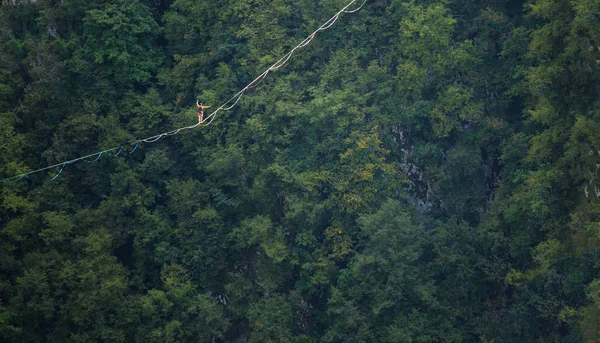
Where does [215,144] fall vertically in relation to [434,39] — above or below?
below

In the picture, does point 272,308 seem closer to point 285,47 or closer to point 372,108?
point 372,108

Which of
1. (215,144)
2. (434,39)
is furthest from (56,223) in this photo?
(434,39)

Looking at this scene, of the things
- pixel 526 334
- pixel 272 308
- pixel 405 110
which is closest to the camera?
pixel 526 334

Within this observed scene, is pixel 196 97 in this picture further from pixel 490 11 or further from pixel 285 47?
pixel 490 11

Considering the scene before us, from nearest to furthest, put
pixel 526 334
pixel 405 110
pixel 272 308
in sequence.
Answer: pixel 526 334
pixel 272 308
pixel 405 110

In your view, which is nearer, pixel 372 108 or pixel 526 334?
pixel 526 334

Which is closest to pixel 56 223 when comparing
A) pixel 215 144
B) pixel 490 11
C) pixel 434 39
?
pixel 215 144

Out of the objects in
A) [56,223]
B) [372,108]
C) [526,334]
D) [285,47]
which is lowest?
[526,334]
